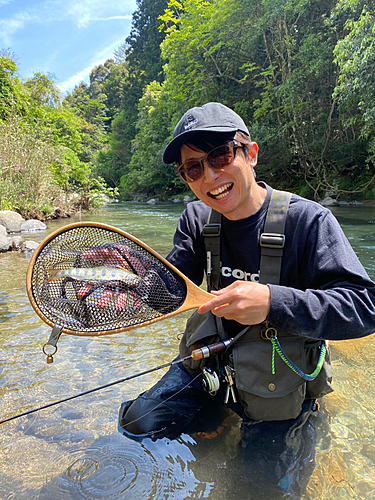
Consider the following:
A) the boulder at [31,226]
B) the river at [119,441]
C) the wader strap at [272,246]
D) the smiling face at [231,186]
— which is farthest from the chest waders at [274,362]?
the boulder at [31,226]

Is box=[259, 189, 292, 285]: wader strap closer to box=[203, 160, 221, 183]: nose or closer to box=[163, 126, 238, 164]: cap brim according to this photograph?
box=[203, 160, 221, 183]: nose

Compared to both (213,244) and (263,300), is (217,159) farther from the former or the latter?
(263,300)

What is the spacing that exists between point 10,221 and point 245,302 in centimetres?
1055

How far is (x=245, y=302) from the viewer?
1.43 m

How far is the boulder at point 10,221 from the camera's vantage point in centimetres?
1028

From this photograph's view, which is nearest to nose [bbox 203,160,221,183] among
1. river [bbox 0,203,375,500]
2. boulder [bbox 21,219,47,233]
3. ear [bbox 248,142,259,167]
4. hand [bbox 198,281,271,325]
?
ear [bbox 248,142,259,167]

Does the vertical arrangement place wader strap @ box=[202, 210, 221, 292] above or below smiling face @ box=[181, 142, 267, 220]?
below

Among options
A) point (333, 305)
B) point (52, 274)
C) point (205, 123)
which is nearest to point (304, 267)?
point (333, 305)

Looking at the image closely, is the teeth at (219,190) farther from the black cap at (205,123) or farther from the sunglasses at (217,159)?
the black cap at (205,123)

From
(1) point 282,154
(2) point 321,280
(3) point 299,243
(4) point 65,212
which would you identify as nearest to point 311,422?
(2) point 321,280

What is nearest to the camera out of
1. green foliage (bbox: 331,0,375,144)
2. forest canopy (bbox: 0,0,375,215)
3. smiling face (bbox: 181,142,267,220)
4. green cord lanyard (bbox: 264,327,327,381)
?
green cord lanyard (bbox: 264,327,327,381)

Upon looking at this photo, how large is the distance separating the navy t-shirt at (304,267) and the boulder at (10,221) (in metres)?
Answer: 9.62

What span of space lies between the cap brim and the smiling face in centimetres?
5

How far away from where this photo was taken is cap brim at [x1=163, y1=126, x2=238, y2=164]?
170 cm
